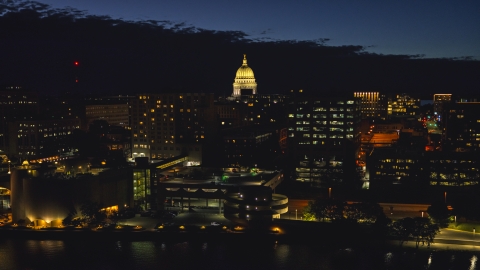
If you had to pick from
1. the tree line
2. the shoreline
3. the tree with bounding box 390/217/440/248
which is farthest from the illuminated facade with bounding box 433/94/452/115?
the shoreline

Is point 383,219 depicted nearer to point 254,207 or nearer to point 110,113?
point 254,207

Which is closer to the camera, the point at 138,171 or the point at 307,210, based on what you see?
the point at 307,210

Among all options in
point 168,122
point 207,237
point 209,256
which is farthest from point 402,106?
point 209,256

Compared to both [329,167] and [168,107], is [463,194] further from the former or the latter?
[168,107]

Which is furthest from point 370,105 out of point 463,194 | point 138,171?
point 138,171

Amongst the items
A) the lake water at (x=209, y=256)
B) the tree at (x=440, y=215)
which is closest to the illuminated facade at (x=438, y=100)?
the tree at (x=440, y=215)

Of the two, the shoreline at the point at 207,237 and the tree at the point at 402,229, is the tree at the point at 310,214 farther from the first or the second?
the tree at the point at 402,229
